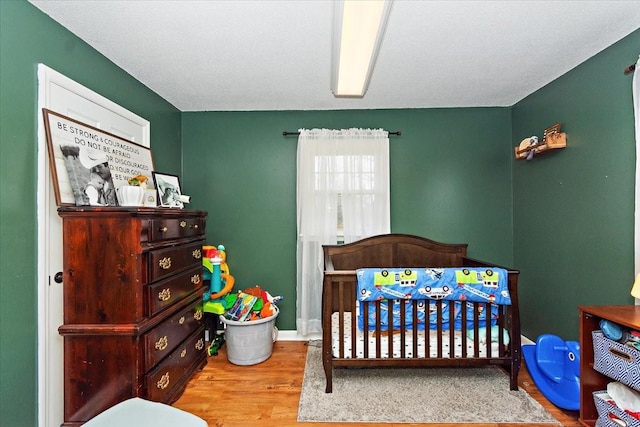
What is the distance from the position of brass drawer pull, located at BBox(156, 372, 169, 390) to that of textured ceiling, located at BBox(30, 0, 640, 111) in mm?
2062

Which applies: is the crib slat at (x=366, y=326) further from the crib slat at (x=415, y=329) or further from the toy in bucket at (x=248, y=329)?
the toy in bucket at (x=248, y=329)

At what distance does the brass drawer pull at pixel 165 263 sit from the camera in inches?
72.7

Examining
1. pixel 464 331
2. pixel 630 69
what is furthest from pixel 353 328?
pixel 630 69

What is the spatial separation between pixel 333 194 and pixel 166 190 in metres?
1.48

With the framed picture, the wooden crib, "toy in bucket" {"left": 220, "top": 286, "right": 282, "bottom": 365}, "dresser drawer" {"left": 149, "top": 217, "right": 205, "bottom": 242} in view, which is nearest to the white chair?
"dresser drawer" {"left": 149, "top": 217, "right": 205, "bottom": 242}

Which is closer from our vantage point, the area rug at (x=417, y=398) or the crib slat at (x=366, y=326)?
the area rug at (x=417, y=398)

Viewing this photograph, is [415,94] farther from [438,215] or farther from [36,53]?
[36,53]

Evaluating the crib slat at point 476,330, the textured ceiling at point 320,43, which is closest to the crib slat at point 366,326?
the crib slat at point 476,330

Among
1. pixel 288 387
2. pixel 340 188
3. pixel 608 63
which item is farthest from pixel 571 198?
pixel 288 387

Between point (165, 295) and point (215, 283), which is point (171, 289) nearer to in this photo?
point (165, 295)

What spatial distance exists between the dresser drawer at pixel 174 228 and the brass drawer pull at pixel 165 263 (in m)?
0.13

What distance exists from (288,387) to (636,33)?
3115 millimetres

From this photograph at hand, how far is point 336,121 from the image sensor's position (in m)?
3.13

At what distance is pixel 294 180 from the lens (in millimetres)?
3139
